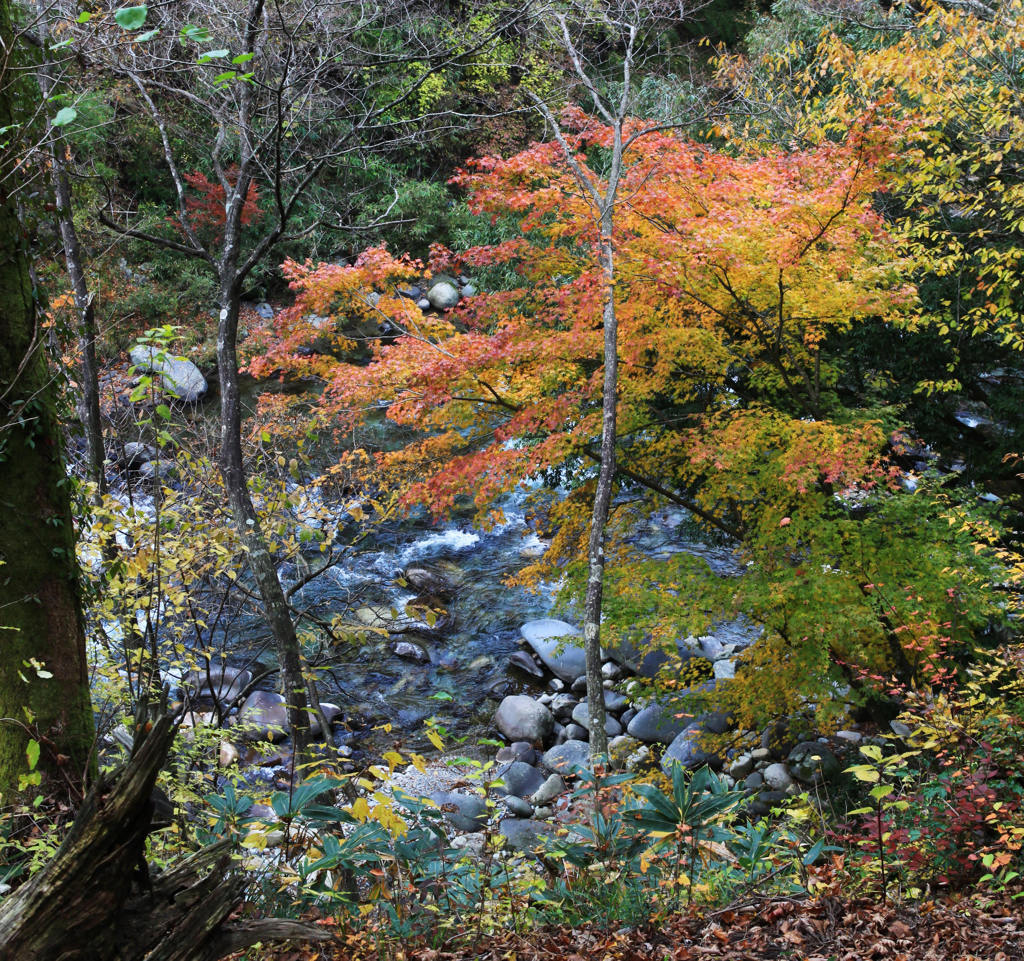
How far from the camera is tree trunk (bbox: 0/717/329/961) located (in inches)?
75.4

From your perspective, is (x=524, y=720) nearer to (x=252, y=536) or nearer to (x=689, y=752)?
(x=689, y=752)

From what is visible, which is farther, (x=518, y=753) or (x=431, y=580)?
(x=431, y=580)

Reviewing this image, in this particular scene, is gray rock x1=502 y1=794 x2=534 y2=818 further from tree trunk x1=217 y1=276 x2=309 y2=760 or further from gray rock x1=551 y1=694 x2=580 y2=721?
tree trunk x1=217 y1=276 x2=309 y2=760

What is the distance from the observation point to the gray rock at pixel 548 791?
766 centimetres

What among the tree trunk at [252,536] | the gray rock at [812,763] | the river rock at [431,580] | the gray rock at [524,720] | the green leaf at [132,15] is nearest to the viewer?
the green leaf at [132,15]

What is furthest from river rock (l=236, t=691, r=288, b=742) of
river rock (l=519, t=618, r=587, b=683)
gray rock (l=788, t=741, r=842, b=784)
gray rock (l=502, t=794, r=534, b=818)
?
gray rock (l=788, t=741, r=842, b=784)

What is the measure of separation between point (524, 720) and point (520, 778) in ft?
3.15

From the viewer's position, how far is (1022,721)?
12.9 ft

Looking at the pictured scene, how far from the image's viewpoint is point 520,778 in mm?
7926

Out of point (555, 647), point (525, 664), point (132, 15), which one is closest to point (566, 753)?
point (555, 647)

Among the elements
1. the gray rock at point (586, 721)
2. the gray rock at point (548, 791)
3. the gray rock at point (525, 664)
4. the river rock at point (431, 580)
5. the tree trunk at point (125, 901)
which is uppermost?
the river rock at point (431, 580)

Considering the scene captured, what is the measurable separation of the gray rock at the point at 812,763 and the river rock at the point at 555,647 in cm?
283

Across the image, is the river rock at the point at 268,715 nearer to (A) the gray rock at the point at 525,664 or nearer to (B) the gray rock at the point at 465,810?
(B) the gray rock at the point at 465,810

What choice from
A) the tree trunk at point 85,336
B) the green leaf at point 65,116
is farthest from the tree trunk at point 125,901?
the tree trunk at point 85,336
